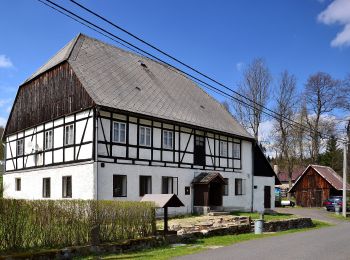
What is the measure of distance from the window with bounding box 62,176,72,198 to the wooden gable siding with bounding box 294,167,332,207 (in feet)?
115

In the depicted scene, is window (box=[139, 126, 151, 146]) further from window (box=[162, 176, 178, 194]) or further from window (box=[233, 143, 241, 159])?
window (box=[233, 143, 241, 159])

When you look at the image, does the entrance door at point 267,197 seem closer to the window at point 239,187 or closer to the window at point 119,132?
the window at point 239,187

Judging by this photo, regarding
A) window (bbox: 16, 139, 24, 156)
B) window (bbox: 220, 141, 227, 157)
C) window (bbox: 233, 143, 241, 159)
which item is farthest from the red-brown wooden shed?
window (bbox: 16, 139, 24, 156)

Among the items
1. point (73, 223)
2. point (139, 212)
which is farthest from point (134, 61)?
point (73, 223)

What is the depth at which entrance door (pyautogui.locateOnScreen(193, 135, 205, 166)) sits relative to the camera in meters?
30.0

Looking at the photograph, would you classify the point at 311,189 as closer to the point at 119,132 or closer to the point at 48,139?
the point at 119,132

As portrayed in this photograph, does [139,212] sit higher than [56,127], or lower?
lower

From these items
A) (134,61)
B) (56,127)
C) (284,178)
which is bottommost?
(284,178)

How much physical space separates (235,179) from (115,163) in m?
12.7

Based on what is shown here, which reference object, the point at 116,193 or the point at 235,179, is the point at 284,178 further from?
the point at 116,193

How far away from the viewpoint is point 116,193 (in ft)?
79.8

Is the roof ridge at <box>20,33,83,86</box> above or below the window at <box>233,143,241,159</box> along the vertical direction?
above

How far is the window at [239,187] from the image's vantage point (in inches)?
1340

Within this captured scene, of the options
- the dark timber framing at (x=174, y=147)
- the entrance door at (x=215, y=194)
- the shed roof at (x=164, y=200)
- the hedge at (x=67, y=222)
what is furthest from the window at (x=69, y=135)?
the entrance door at (x=215, y=194)
